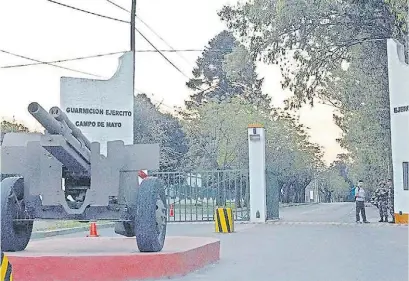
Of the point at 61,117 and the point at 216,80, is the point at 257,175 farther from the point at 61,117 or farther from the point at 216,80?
the point at 216,80

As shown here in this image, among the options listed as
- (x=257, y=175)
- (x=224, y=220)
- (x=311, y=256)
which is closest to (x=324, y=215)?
(x=257, y=175)

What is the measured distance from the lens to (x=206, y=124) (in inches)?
1897

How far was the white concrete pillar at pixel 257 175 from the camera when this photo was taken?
2725cm

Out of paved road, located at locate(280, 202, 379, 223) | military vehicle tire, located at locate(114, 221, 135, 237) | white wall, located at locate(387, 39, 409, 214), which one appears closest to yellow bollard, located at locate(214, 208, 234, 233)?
white wall, located at locate(387, 39, 409, 214)

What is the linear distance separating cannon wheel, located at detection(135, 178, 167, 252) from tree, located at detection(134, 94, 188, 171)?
35811mm

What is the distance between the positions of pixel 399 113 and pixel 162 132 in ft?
95.2

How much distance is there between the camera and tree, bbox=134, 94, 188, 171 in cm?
4963

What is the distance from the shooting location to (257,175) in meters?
27.5

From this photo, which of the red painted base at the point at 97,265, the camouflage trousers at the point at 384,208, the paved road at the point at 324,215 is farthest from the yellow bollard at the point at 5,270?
the paved road at the point at 324,215

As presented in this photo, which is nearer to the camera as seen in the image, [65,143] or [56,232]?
[65,143]

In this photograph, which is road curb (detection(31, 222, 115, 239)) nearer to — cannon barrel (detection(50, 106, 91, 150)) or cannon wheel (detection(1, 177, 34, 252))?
cannon wheel (detection(1, 177, 34, 252))

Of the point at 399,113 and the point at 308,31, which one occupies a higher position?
the point at 308,31

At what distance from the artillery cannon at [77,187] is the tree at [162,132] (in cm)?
3567

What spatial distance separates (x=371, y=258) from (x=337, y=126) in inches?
1259
